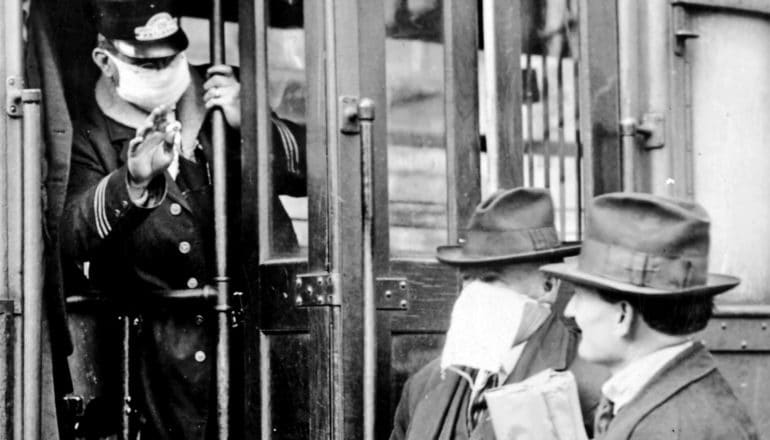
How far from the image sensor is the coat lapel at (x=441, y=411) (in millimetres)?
3535

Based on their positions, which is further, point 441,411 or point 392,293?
point 392,293

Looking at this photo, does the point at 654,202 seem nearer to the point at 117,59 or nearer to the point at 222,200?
the point at 222,200

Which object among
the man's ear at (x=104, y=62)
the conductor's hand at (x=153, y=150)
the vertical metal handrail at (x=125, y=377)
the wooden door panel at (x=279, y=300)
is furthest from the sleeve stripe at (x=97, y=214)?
the wooden door panel at (x=279, y=300)

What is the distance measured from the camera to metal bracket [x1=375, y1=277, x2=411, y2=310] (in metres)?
4.14

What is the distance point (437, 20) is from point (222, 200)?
1078 millimetres

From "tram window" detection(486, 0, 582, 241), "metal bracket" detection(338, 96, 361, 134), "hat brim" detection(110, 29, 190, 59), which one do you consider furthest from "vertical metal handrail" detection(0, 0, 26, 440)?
"tram window" detection(486, 0, 582, 241)

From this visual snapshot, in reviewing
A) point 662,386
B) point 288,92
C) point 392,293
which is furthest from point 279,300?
point 662,386

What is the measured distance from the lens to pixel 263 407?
429cm

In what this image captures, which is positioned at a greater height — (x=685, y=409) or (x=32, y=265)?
(x=32, y=265)

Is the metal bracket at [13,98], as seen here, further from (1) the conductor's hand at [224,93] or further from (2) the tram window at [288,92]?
(1) the conductor's hand at [224,93]

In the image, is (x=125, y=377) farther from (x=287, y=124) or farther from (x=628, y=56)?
(x=628, y=56)

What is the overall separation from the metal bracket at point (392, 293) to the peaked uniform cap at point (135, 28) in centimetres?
141

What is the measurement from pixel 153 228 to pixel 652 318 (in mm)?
2767

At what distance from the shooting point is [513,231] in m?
3.61
